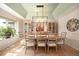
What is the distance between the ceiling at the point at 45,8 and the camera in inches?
100

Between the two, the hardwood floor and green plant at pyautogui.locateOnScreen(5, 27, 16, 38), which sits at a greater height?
green plant at pyautogui.locateOnScreen(5, 27, 16, 38)

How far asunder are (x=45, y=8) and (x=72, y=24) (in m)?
0.71

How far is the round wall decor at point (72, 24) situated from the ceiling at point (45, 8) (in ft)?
0.82

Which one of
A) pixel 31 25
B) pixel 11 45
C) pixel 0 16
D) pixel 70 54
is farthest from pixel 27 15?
pixel 70 54

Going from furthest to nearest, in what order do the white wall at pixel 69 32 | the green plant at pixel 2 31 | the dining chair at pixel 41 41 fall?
1. the dining chair at pixel 41 41
2. the white wall at pixel 69 32
3. the green plant at pixel 2 31

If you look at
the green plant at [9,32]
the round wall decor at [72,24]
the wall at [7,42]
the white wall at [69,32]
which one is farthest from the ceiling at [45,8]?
the wall at [7,42]

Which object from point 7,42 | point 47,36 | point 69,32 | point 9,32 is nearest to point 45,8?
point 47,36

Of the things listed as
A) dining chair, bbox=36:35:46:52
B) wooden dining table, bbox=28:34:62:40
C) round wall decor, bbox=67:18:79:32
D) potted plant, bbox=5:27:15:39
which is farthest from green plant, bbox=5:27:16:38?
round wall decor, bbox=67:18:79:32

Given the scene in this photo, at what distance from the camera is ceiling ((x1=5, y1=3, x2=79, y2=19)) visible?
2.54 metres

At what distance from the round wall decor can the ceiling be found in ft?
0.82

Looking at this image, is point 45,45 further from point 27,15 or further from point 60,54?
point 27,15

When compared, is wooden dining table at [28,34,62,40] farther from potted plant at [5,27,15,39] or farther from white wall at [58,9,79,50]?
potted plant at [5,27,15,39]

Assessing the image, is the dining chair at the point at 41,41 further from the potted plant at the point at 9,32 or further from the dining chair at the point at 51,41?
the potted plant at the point at 9,32

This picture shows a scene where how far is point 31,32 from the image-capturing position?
2646 millimetres
